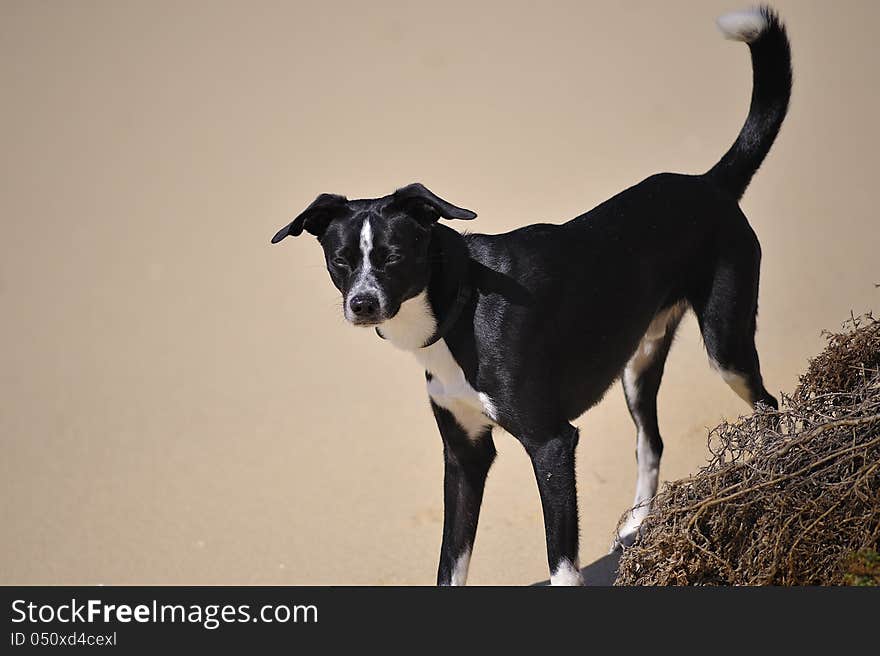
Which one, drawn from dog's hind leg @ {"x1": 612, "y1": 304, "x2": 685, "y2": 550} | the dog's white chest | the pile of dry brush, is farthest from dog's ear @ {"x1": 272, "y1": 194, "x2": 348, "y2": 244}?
Result: dog's hind leg @ {"x1": 612, "y1": 304, "x2": 685, "y2": 550}

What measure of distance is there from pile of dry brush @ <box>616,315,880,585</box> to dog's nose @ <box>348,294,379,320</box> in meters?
0.65

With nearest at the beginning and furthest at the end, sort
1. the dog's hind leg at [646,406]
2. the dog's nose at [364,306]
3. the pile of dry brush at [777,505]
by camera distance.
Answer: the pile of dry brush at [777,505]
the dog's nose at [364,306]
the dog's hind leg at [646,406]

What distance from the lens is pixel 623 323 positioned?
2643 mm

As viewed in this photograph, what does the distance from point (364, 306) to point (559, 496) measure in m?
0.54

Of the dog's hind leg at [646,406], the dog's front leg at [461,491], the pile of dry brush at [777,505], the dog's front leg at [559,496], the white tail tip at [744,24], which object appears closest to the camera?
the pile of dry brush at [777,505]

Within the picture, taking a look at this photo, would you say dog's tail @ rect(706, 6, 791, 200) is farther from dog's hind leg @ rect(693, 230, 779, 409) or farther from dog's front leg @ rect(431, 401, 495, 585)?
dog's front leg @ rect(431, 401, 495, 585)

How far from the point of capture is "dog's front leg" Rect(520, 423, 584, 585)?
2.40 m

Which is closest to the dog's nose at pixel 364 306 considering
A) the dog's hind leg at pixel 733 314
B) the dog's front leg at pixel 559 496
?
the dog's front leg at pixel 559 496

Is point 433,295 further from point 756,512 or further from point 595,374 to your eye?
point 756,512

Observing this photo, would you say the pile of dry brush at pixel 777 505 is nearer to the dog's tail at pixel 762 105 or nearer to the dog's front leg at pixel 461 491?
the dog's front leg at pixel 461 491

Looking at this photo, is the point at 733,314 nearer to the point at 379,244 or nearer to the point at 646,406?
the point at 646,406

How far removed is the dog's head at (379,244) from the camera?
230cm

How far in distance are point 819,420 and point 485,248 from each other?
742mm

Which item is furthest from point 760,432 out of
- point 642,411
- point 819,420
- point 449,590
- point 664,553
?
point 642,411
